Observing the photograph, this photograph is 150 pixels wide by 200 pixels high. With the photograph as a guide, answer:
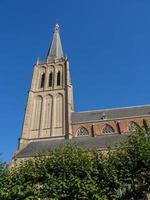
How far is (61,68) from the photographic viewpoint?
2068 inches

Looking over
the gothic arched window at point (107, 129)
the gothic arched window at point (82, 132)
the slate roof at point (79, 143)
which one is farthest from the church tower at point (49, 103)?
the slate roof at point (79, 143)

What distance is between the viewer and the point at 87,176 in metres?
16.5

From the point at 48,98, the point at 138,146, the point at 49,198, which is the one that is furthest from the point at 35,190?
the point at 48,98

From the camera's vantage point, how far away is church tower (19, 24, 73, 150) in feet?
141

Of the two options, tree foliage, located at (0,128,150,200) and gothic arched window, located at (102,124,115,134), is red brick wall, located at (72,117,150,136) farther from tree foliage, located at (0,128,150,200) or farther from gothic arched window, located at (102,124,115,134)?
tree foliage, located at (0,128,150,200)

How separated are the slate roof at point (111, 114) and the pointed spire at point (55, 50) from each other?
601 inches

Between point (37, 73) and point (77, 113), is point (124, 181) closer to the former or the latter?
point (77, 113)

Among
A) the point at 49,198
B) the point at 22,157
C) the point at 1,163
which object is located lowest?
the point at 49,198

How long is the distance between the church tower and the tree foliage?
22.4m

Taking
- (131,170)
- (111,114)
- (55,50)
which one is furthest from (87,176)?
(55,50)

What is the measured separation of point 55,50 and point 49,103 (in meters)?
16.9

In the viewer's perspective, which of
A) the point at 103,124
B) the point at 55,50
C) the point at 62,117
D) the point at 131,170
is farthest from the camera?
the point at 55,50

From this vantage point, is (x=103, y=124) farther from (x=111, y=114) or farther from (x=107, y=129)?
(x=111, y=114)

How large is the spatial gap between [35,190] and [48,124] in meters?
28.2
